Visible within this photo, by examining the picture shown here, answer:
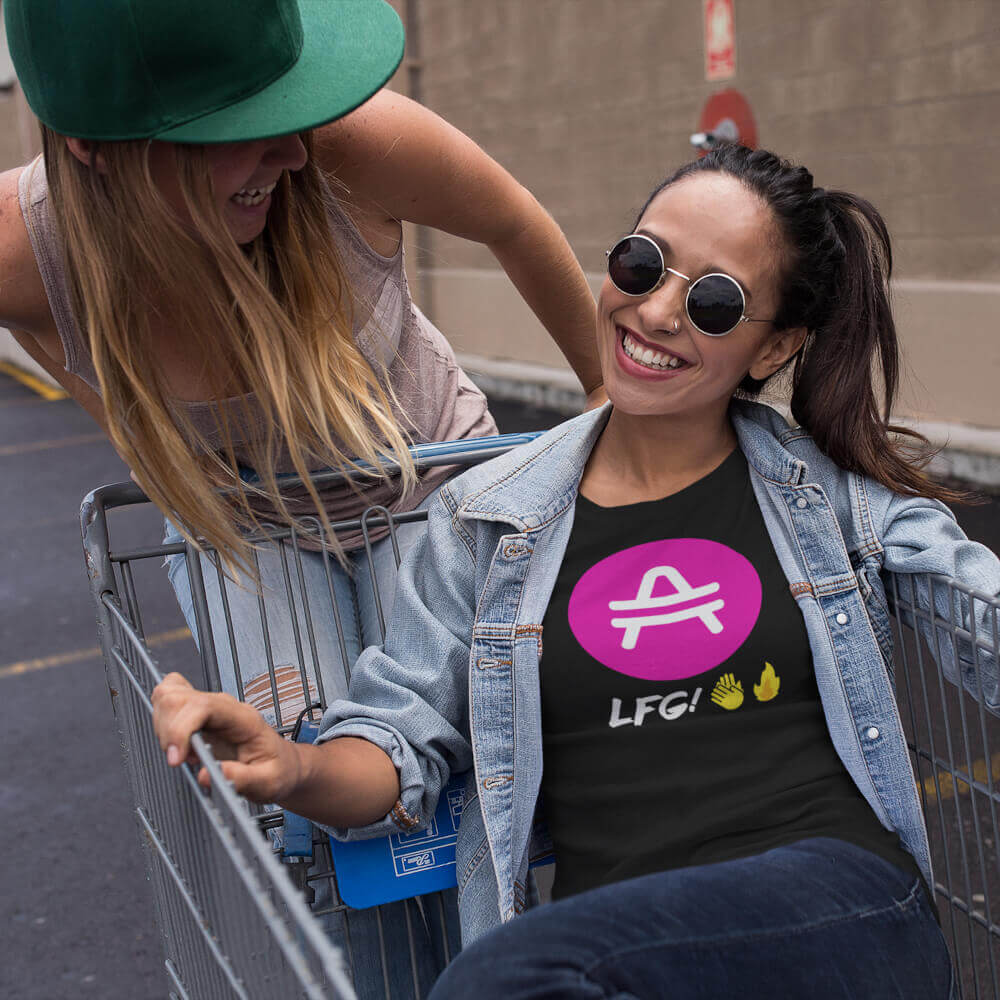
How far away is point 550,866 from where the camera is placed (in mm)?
2062

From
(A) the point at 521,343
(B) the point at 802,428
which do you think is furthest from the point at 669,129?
(B) the point at 802,428

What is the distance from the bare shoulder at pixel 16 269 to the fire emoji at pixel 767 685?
1276mm


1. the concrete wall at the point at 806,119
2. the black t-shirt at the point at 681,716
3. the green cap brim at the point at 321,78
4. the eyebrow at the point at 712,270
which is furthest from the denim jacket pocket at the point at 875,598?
the concrete wall at the point at 806,119

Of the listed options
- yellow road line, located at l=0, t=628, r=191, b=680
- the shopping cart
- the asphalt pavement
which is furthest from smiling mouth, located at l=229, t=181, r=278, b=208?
yellow road line, located at l=0, t=628, r=191, b=680

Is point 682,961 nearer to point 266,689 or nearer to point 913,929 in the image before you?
point 913,929

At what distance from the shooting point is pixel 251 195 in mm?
1890

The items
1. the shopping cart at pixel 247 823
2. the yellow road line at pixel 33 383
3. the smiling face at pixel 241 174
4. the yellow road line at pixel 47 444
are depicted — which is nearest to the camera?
the shopping cart at pixel 247 823

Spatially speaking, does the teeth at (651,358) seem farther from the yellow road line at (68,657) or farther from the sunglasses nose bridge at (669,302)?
the yellow road line at (68,657)

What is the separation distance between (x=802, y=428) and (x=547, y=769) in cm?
72

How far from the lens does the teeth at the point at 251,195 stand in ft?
6.15

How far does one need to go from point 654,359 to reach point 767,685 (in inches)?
21.1

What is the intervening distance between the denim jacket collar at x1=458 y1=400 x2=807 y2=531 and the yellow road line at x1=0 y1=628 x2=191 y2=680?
11.0ft

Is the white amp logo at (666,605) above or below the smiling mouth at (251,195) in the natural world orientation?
below

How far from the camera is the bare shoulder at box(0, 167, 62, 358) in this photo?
1.92 m
